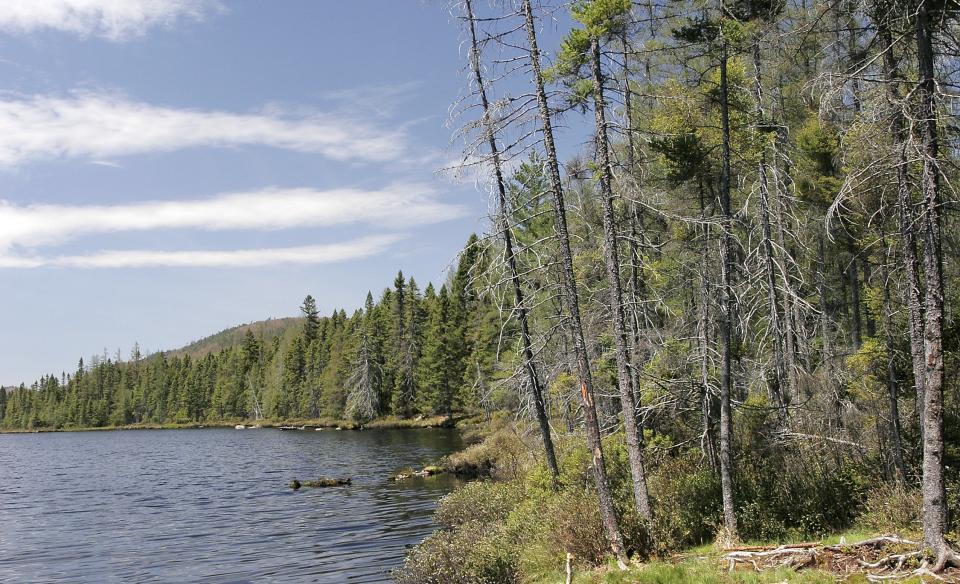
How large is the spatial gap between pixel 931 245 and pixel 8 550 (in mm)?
28416

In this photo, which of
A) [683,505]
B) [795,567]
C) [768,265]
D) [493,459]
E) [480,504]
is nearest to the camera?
[795,567]

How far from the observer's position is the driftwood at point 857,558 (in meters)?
8.39

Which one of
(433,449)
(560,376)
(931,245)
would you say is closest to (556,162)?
(931,245)

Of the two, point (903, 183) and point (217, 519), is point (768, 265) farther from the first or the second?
point (217, 519)

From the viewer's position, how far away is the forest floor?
8.57m

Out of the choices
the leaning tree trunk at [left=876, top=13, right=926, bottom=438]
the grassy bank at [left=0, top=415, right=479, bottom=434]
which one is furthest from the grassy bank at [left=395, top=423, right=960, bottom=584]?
the grassy bank at [left=0, top=415, right=479, bottom=434]

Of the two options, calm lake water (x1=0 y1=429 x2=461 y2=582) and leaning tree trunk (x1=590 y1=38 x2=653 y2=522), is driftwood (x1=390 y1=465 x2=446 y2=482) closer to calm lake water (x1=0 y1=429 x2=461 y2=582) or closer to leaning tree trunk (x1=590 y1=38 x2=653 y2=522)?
calm lake water (x1=0 y1=429 x2=461 y2=582)

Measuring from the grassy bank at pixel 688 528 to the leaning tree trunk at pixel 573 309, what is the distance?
0.73m

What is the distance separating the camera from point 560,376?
20953mm

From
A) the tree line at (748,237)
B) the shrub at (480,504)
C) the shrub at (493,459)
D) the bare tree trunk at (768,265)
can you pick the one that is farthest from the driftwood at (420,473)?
the bare tree trunk at (768,265)

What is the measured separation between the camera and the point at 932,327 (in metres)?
8.67

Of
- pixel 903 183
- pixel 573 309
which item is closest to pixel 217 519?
pixel 573 309

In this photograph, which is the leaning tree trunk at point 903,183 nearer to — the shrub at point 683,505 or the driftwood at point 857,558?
the driftwood at point 857,558

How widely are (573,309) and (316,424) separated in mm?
84729
